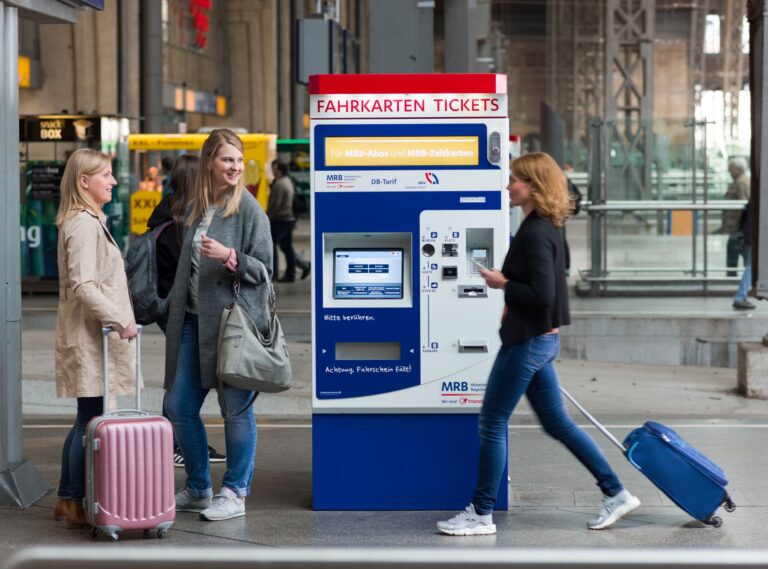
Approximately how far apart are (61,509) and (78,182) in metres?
1.57

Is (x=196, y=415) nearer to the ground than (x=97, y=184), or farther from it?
nearer to the ground

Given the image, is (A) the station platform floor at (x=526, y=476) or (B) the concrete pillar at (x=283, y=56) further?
(B) the concrete pillar at (x=283, y=56)

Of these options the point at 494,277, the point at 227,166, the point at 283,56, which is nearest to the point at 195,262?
the point at 227,166

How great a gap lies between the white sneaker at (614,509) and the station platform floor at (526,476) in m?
0.06

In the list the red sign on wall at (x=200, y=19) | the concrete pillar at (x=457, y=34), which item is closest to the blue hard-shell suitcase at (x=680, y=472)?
the concrete pillar at (x=457, y=34)

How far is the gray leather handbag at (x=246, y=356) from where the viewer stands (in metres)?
5.99

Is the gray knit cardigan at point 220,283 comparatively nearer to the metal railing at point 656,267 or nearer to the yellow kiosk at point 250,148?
the metal railing at point 656,267

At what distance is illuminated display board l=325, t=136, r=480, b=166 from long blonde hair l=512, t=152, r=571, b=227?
566mm

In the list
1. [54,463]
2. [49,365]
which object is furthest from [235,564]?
[49,365]

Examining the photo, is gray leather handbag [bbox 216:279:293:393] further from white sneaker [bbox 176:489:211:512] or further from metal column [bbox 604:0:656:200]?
metal column [bbox 604:0:656:200]

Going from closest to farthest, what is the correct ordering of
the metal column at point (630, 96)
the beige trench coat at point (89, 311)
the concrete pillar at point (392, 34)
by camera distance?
the beige trench coat at point (89, 311)
the concrete pillar at point (392, 34)
the metal column at point (630, 96)

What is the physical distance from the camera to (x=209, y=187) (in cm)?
628

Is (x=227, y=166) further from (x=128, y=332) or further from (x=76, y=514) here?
(x=76, y=514)

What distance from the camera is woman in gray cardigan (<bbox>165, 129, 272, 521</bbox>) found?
20.2 feet
